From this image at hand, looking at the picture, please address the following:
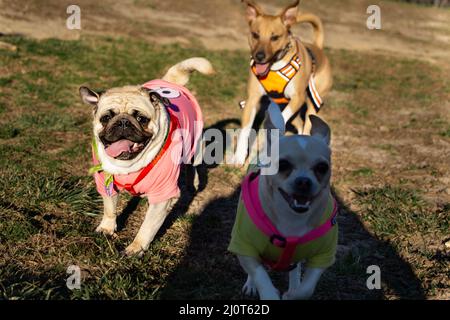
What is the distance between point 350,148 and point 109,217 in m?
4.06

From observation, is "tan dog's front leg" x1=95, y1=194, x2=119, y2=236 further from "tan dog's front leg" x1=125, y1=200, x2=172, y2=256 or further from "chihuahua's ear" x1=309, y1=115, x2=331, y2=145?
"chihuahua's ear" x1=309, y1=115, x2=331, y2=145

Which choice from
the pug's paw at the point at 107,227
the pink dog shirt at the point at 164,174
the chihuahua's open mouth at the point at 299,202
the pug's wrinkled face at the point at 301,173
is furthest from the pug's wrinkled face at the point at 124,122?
the chihuahua's open mouth at the point at 299,202

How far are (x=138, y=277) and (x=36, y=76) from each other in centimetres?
570

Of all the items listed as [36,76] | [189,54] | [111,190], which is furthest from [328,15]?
[111,190]

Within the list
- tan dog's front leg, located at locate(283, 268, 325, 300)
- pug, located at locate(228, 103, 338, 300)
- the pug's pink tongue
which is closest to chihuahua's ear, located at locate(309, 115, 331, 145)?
pug, located at locate(228, 103, 338, 300)

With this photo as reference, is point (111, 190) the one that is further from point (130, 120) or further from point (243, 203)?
point (243, 203)

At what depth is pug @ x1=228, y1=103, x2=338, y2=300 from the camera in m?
2.88

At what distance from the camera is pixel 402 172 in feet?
20.4

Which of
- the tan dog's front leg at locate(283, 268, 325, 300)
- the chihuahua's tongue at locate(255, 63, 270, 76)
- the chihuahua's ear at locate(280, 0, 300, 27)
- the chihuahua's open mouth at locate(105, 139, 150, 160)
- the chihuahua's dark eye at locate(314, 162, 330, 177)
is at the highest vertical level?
the chihuahua's ear at locate(280, 0, 300, 27)

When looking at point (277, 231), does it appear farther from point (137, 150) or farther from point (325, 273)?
point (137, 150)

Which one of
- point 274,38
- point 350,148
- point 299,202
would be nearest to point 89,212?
point 299,202

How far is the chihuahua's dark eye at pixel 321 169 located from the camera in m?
2.88

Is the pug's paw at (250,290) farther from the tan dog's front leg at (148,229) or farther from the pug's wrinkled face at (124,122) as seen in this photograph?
the pug's wrinkled face at (124,122)

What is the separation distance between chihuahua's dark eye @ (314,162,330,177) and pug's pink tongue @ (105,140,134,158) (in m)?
1.53
